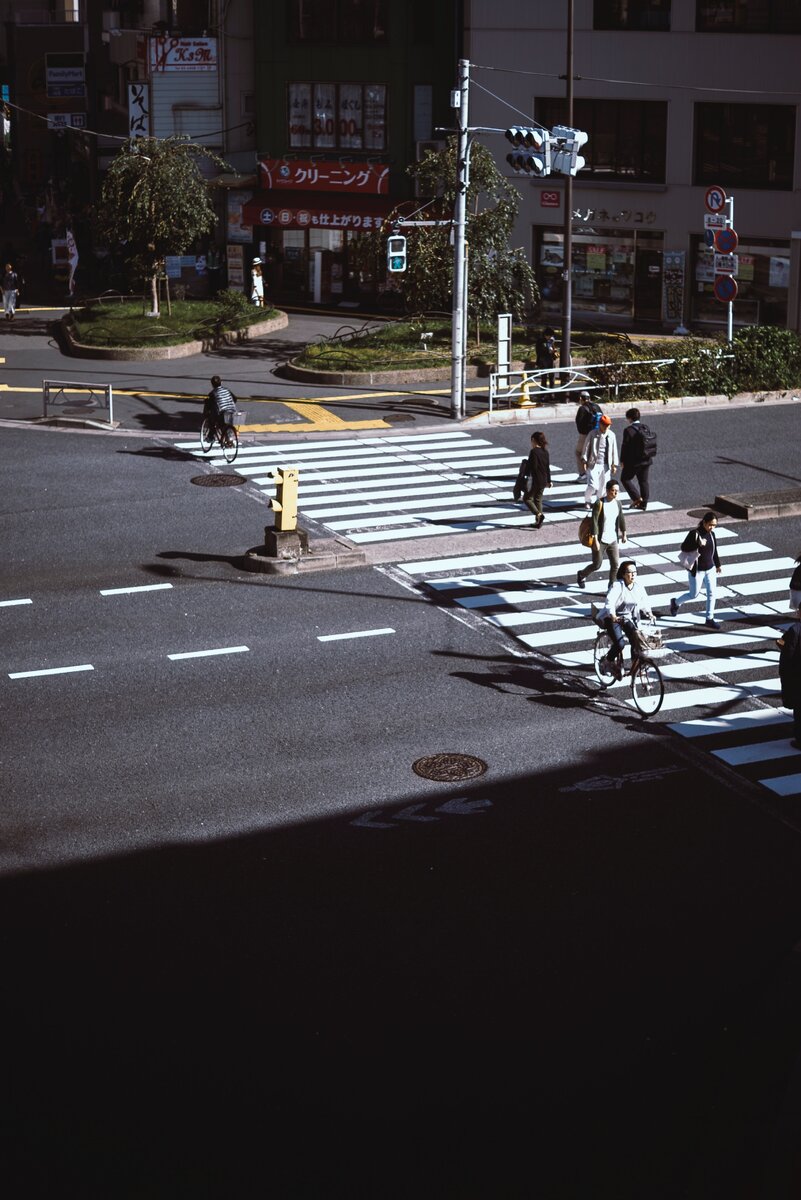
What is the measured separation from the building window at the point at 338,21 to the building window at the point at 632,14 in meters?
6.96

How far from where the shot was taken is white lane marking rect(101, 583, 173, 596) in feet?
69.0

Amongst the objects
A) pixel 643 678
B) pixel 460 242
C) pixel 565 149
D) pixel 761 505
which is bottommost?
pixel 643 678

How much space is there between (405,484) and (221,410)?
3.90m

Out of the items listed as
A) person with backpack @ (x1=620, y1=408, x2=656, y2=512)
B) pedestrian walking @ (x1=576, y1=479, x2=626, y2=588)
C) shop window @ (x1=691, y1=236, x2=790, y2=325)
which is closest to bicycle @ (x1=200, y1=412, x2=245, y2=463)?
person with backpack @ (x1=620, y1=408, x2=656, y2=512)

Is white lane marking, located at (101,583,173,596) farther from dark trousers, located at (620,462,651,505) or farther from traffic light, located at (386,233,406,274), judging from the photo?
traffic light, located at (386,233,406,274)

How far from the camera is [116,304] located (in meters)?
46.1

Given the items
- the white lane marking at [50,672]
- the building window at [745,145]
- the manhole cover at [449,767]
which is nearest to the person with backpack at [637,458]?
the manhole cover at [449,767]

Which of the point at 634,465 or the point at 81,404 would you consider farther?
the point at 81,404

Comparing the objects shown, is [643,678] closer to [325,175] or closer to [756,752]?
[756,752]

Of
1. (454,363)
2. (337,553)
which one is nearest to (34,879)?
(337,553)

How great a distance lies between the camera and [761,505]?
25.0 meters

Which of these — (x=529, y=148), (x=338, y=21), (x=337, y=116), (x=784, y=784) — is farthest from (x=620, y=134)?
(x=784, y=784)

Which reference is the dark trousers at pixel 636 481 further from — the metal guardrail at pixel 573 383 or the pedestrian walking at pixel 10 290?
the pedestrian walking at pixel 10 290

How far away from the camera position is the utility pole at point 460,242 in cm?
2988
